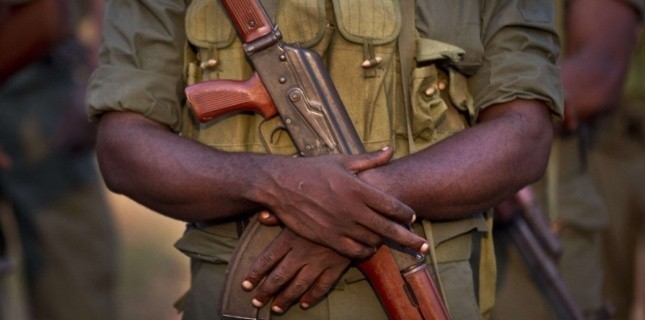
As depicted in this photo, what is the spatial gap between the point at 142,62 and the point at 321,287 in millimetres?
683

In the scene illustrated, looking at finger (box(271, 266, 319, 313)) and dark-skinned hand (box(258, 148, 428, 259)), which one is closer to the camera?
dark-skinned hand (box(258, 148, 428, 259))

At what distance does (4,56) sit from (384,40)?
2.74m

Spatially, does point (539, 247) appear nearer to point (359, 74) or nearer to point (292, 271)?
point (359, 74)

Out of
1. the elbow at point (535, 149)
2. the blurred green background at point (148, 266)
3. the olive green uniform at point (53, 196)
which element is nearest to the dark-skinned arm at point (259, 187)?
the elbow at point (535, 149)

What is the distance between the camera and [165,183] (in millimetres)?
3771

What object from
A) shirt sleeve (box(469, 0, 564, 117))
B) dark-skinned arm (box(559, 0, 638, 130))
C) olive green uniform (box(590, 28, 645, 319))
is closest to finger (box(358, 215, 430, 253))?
shirt sleeve (box(469, 0, 564, 117))

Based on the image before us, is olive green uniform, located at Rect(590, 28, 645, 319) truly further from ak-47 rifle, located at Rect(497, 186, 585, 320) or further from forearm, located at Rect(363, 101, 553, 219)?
forearm, located at Rect(363, 101, 553, 219)


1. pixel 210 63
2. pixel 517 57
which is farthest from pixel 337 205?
pixel 517 57

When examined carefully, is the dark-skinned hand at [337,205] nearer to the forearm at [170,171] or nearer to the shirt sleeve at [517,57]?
the forearm at [170,171]

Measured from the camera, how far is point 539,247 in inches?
222

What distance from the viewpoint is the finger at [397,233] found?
141 inches

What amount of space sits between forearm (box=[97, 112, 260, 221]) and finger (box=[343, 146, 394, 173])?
21 centimetres

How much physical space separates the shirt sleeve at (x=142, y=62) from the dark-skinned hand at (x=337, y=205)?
0.40 meters

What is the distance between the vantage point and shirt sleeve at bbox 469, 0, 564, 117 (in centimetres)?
389
